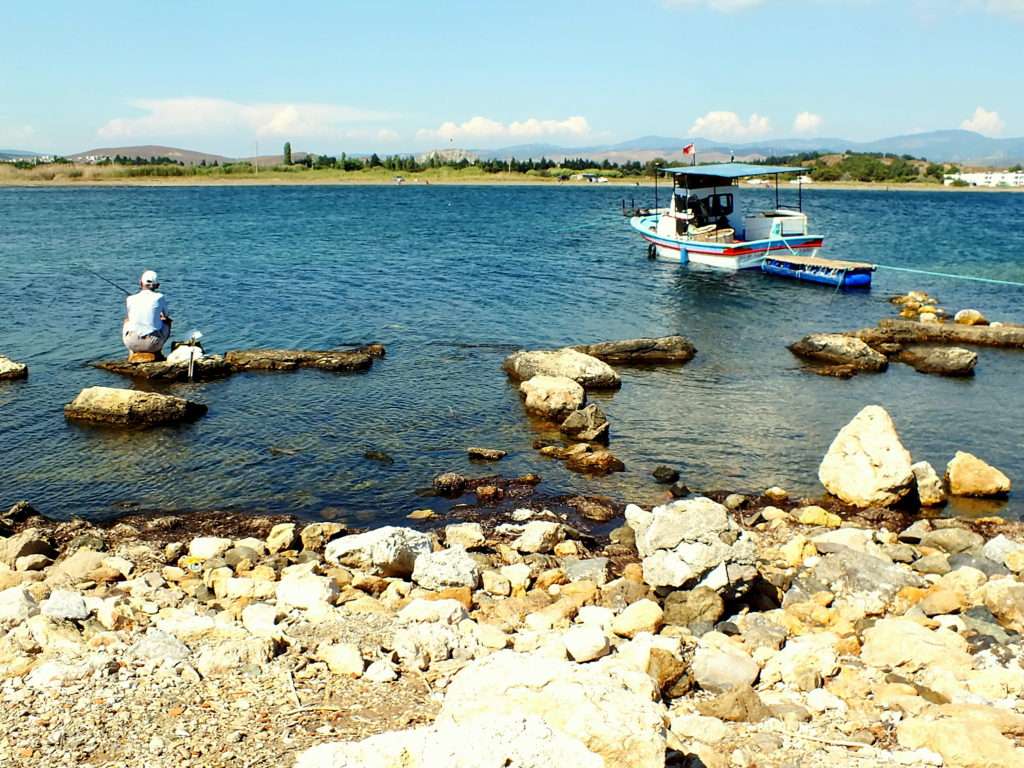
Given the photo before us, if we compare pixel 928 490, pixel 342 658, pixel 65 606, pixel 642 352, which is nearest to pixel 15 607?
pixel 65 606

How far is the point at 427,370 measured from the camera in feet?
82.8

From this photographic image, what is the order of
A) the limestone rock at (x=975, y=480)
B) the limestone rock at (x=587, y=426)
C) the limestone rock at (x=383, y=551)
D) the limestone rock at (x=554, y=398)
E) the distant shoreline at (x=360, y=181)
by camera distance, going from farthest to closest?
the distant shoreline at (x=360, y=181) → the limestone rock at (x=554, y=398) → the limestone rock at (x=587, y=426) → the limestone rock at (x=975, y=480) → the limestone rock at (x=383, y=551)

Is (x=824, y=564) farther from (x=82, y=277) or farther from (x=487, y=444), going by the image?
(x=82, y=277)

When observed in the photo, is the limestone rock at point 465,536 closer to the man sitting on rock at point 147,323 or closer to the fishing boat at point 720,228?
the man sitting on rock at point 147,323

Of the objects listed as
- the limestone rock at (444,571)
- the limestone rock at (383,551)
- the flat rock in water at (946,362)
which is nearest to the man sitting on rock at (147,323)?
the limestone rock at (383,551)

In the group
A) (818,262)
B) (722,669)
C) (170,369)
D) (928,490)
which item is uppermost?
(818,262)

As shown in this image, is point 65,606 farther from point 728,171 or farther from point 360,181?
point 360,181

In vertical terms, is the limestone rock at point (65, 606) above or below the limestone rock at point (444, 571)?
above

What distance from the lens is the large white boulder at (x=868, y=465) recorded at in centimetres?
1591

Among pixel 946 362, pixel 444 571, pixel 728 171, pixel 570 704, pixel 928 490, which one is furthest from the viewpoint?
pixel 728 171

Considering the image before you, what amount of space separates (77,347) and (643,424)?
17.3m

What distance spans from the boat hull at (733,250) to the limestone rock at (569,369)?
80.4ft

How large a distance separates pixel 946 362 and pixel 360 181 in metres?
143

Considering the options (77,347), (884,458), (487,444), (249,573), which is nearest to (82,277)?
(77,347)
